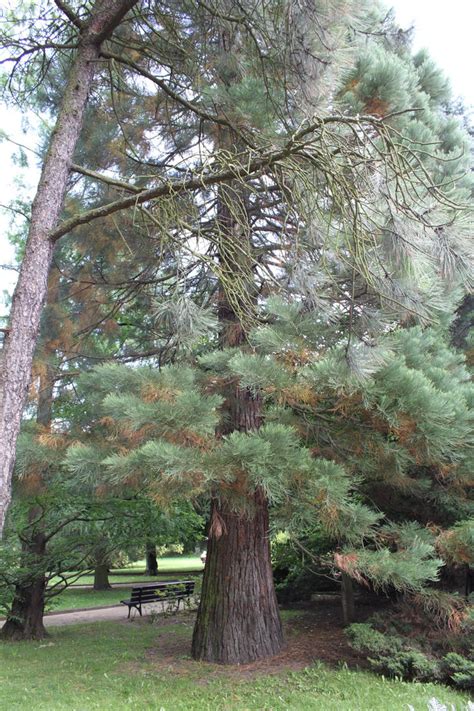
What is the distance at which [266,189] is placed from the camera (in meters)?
3.16

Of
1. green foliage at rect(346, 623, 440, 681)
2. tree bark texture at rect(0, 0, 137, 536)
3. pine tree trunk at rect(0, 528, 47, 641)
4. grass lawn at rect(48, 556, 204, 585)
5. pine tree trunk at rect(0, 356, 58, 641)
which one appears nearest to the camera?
tree bark texture at rect(0, 0, 137, 536)

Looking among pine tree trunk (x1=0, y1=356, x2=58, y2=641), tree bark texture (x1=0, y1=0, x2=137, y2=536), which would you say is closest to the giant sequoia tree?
tree bark texture (x1=0, y1=0, x2=137, y2=536)

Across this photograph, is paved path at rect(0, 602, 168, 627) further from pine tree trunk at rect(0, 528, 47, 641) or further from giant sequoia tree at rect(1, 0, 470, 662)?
giant sequoia tree at rect(1, 0, 470, 662)

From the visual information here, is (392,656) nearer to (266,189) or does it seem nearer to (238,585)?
(238,585)

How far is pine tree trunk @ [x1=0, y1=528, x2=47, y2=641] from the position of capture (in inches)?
323

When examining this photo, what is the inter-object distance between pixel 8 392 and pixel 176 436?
4.87 ft

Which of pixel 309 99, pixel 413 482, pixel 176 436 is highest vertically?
pixel 309 99

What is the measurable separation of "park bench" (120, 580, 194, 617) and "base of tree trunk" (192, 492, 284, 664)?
4555 mm

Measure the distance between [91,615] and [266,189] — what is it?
1144cm

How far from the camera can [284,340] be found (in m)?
4.09

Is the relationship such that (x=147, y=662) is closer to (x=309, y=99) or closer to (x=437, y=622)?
(x=437, y=622)

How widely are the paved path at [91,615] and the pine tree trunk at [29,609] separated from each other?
2200mm

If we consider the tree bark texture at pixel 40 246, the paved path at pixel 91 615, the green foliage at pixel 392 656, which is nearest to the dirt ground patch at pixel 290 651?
the green foliage at pixel 392 656

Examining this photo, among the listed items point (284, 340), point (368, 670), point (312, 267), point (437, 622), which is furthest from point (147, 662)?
point (312, 267)
